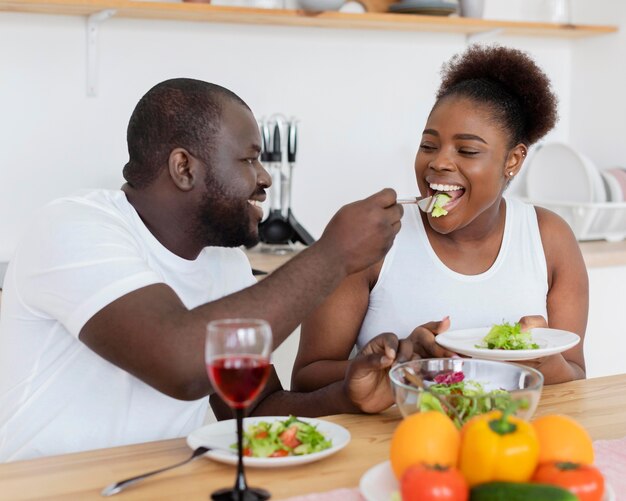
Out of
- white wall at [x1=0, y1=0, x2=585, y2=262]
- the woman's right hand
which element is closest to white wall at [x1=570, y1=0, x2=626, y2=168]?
white wall at [x1=0, y1=0, x2=585, y2=262]

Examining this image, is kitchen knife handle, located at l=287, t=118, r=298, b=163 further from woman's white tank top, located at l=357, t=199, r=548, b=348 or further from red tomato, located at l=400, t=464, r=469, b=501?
red tomato, located at l=400, t=464, r=469, b=501

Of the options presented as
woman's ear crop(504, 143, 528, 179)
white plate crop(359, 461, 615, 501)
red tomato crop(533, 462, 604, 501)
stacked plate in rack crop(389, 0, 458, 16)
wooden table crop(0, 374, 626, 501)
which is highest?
stacked plate in rack crop(389, 0, 458, 16)

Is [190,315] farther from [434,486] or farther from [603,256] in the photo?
[603,256]

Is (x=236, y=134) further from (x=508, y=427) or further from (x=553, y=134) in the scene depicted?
(x=553, y=134)

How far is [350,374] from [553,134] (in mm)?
2496

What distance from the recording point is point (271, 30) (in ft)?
10.2

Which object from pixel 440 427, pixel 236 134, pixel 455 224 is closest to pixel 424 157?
pixel 455 224

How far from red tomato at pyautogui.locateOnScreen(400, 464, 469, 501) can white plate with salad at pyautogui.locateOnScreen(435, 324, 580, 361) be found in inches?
22.5

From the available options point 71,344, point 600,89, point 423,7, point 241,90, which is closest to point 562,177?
point 600,89

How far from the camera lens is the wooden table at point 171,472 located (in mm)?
1075

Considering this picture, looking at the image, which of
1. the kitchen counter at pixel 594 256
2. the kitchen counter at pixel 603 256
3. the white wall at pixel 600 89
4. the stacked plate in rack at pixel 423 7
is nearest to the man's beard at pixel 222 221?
the kitchen counter at pixel 594 256

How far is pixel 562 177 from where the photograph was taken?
3.30 m

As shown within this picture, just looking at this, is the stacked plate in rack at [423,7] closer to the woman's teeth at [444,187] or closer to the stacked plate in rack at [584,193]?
the stacked plate in rack at [584,193]

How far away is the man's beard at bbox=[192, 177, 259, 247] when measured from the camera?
1.50 m
